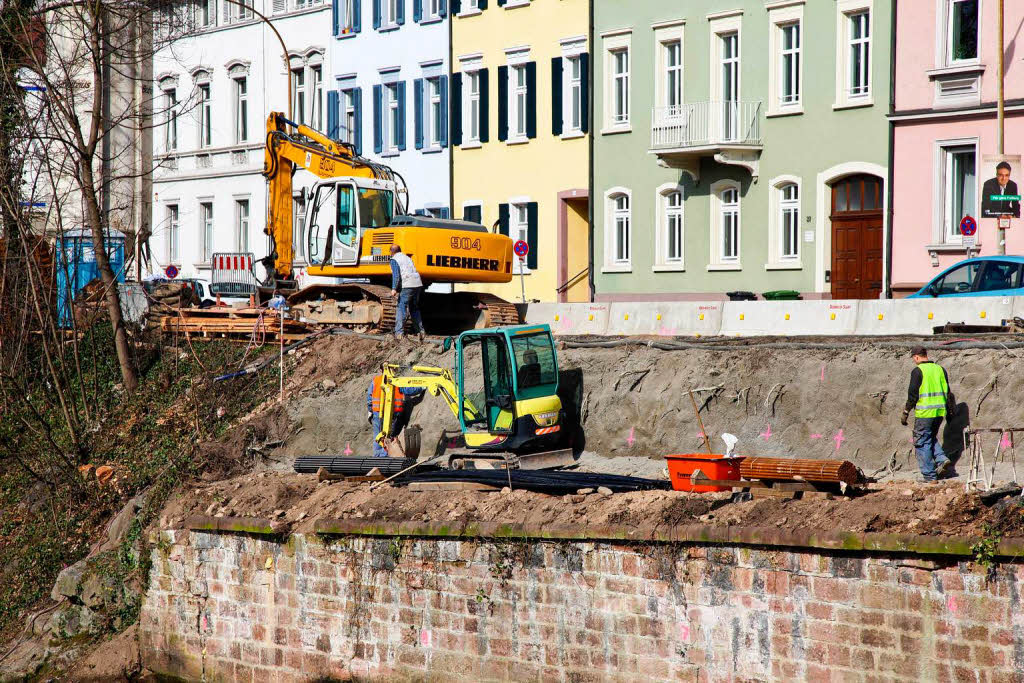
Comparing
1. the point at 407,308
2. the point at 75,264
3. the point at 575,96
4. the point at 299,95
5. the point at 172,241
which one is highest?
the point at 299,95

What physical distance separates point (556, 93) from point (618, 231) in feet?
12.8

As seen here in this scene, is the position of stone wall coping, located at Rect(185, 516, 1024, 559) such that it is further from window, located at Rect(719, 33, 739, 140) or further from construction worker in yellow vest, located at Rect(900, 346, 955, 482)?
window, located at Rect(719, 33, 739, 140)

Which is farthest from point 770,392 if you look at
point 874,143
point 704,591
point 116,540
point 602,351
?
point 874,143

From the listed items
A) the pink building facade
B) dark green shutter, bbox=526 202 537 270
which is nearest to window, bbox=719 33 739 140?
the pink building facade

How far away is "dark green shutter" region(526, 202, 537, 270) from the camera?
36.9 m

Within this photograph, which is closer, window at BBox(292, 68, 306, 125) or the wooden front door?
the wooden front door

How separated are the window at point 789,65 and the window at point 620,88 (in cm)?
458

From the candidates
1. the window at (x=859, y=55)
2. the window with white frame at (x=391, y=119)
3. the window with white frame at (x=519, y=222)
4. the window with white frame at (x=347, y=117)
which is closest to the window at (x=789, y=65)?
the window at (x=859, y=55)

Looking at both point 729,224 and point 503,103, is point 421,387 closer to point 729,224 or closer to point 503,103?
point 729,224

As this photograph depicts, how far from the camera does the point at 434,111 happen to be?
1544 inches

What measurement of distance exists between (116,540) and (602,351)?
7492 millimetres

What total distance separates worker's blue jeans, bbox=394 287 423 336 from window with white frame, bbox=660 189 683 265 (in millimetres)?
10702

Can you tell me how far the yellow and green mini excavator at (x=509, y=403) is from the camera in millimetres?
18922

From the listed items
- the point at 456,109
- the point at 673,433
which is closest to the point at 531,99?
the point at 456,109
